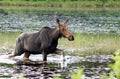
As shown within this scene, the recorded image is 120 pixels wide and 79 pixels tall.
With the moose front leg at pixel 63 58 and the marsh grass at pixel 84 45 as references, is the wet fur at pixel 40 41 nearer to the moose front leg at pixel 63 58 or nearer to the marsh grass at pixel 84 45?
the moose front leg at pixel 63 58

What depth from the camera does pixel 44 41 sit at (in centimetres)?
1650

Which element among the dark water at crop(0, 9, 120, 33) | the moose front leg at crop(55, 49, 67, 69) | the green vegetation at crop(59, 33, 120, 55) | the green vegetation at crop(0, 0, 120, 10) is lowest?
the green vegetation at crop(0, 0, 120, 10)

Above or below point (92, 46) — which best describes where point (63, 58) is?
above

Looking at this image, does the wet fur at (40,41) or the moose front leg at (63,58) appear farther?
the wet fur at (40,41)

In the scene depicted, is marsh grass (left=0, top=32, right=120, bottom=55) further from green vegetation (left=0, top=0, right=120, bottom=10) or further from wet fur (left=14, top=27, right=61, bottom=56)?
green vegetation (left=0, top=0, right=120, bottom=10)

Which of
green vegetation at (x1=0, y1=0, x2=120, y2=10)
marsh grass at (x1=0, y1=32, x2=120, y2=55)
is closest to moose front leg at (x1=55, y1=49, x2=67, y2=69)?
marsh grass at (x1=0, y1=32, x2=120, y2=55)

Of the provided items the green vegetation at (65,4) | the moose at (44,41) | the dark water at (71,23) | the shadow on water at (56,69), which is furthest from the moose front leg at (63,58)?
the green vegetation at (65,4)

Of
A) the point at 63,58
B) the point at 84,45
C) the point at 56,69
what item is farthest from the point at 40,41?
the point at 84,45

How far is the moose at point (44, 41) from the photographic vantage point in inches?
641

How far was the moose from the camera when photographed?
53.4 ft

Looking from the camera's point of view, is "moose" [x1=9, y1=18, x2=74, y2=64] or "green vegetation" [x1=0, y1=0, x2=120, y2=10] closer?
"moose" [x1=9, y1=18, x2=74, y2=64]

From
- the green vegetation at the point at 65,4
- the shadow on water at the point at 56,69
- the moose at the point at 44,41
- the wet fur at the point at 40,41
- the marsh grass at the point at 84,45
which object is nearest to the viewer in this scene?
the shadow on water at the point at 56,69

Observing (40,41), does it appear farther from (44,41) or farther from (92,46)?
(92,46)

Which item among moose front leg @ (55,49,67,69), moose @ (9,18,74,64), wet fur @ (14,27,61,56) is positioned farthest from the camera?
wet fur @ (14,27,61,56)
